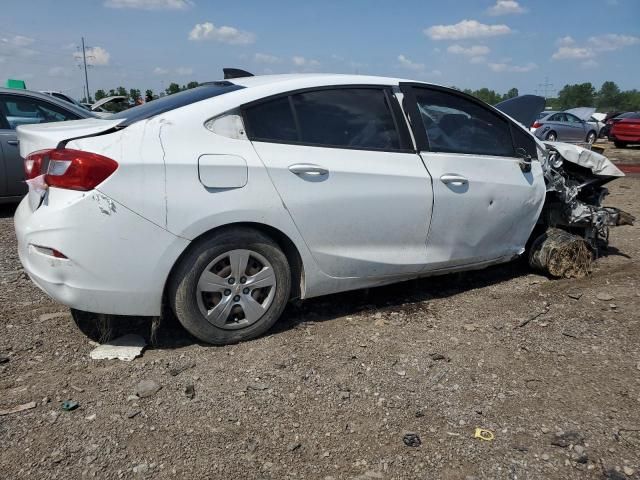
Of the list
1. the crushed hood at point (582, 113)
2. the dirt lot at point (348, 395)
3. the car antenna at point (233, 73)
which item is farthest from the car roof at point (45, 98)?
the crushed hood at point (582, 113)

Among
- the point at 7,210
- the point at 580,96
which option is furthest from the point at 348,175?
the point at 580,96

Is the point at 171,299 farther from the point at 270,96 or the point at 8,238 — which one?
the point at 8,238

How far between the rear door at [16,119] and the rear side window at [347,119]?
4356mm

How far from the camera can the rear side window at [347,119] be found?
3492 mm

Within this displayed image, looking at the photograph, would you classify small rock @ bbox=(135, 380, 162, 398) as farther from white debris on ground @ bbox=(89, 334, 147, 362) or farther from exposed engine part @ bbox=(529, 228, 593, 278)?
exposed engine part @ bbox=(529, 228, 593, 278)

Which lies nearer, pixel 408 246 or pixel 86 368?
pixel 86 368

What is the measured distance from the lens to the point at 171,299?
125 inches

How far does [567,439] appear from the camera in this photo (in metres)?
2.57

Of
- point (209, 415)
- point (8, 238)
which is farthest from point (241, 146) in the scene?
point (8, 238)

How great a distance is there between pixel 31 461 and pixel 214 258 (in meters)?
1.33

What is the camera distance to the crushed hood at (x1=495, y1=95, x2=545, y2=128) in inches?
218

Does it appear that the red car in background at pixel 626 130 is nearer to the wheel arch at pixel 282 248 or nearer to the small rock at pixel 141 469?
the wheel arch at pixel 282 248

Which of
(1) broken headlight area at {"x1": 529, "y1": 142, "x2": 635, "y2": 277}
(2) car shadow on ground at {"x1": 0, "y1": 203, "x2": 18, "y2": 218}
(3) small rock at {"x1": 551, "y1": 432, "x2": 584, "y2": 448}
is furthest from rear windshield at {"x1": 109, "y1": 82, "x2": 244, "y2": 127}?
(2) car shadow on ground at {"x1": 0, "y1": 203, "x2": 18, "y2": 218}

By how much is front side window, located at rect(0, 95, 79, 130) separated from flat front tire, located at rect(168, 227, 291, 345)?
449cm
